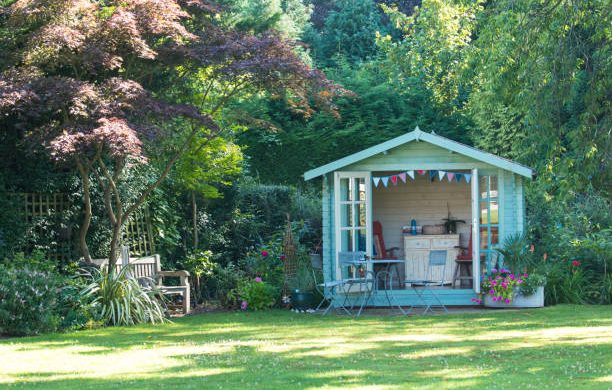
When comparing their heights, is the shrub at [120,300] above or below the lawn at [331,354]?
above

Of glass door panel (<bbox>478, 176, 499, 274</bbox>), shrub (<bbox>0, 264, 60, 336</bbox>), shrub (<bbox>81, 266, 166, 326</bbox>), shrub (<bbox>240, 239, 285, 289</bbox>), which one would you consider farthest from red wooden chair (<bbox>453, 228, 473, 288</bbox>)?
shrub (<bbox>0, 264, 60, 336</bbox>)

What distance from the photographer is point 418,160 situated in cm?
1225

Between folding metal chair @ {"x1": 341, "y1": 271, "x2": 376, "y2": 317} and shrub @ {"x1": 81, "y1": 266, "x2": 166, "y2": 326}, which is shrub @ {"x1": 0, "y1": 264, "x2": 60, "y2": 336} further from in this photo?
folding metal chair @ {"x1": 341, "y1": 271, "x2": 376, "y2": 317}

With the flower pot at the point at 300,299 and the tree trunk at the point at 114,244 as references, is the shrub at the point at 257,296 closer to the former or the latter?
the flower pot at the point at 300,299

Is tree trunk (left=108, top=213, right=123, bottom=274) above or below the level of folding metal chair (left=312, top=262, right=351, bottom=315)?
above

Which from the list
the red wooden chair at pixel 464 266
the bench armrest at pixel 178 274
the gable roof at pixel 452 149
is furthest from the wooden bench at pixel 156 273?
the red wooden chair at pixel 464 266

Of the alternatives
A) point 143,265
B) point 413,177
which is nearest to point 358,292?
point 413,177

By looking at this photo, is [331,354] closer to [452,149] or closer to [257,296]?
[257,296]

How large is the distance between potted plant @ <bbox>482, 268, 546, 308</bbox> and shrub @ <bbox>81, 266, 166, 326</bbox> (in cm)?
453

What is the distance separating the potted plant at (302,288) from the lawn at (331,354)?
0.95 metres

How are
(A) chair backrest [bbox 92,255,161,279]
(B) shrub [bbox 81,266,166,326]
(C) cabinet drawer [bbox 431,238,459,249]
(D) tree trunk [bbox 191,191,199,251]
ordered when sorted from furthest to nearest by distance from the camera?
(C) cabinet drawer [bbox 431,238,459,249] → (D) tree trunk [bbox 191,191,199,251] → (A) chair backrest [bbox 92,255,161,279] → (B) shrub [bbox 81,266,166,326]

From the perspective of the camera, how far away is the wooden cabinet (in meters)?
14.3

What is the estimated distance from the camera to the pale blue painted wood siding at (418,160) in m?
12.2

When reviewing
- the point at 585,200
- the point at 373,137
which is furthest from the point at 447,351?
the point at 373,137
